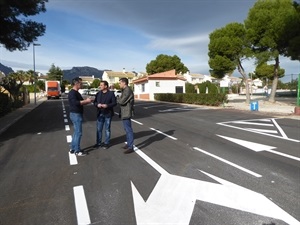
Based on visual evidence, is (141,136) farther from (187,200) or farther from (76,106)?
(187,200)

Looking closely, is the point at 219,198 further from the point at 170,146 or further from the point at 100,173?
the point at 170,146

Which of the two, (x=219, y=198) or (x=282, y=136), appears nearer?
(x=219, y=198)

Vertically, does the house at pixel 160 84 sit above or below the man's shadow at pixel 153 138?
above

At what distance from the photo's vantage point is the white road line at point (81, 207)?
12.4 feet

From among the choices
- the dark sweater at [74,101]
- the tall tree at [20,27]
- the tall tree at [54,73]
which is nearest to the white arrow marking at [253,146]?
the dark sweater at [74,101]

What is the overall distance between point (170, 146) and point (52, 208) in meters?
4.70

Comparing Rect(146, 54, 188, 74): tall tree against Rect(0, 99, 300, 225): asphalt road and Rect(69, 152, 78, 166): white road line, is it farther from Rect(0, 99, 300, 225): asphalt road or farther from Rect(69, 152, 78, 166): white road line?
Rect(69, 152, 78, 166): white road line

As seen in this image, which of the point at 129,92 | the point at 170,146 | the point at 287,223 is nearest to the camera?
the point at 287,223

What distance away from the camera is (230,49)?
28.4 metres

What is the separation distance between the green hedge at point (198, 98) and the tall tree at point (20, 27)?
15.4 m

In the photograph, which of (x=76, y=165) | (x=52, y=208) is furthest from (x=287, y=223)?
(x=76, y=165)

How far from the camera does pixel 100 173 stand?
577 cm

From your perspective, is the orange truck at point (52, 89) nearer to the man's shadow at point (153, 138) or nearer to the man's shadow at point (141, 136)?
the man's shadow at point (141, 136)

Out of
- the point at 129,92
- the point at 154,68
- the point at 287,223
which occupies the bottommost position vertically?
the point at 287,223
